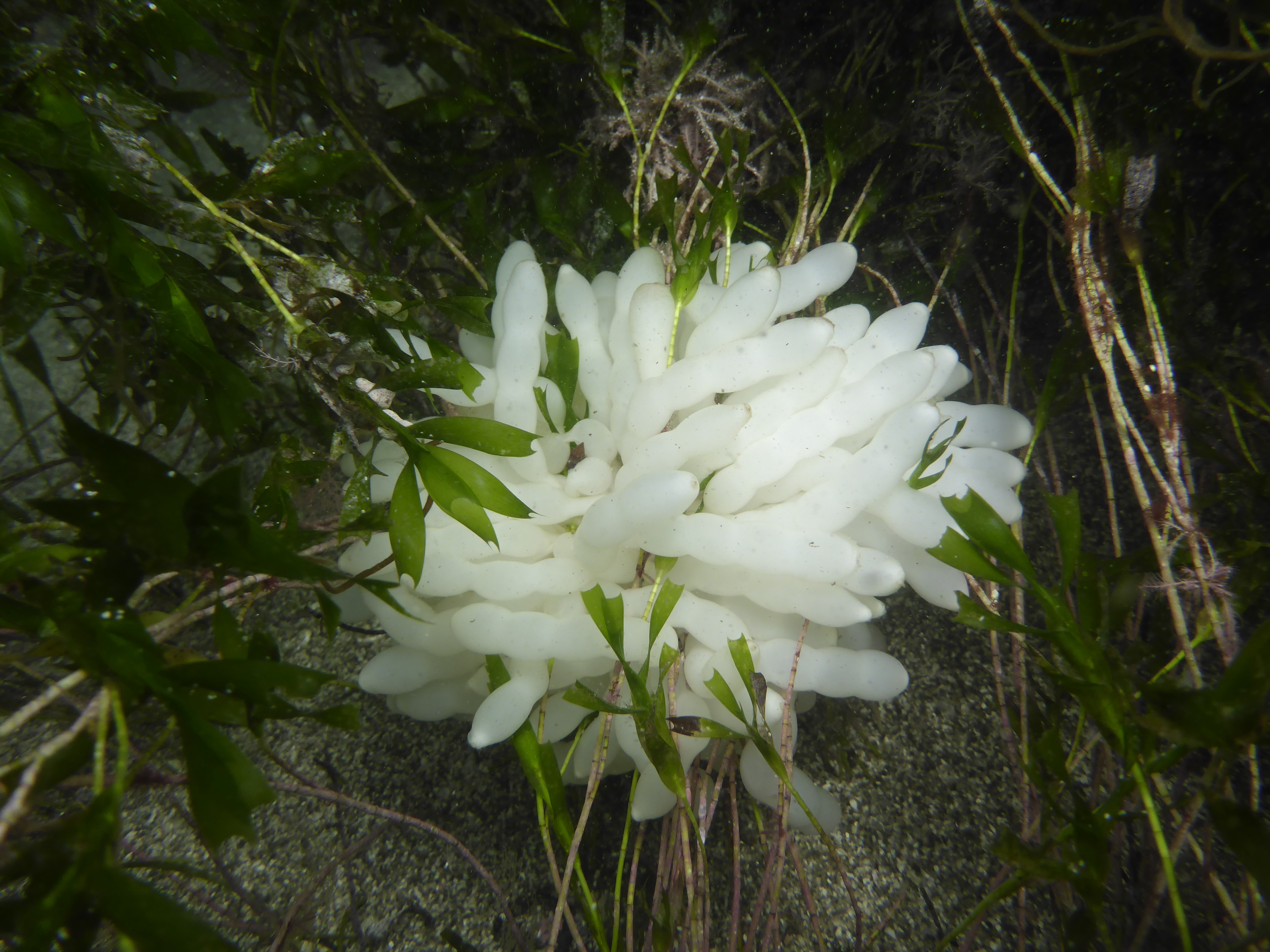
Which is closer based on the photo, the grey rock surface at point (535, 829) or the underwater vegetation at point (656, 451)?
the underwater vegetation at point (656, 451)

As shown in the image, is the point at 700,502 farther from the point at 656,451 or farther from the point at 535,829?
the point at 535,829

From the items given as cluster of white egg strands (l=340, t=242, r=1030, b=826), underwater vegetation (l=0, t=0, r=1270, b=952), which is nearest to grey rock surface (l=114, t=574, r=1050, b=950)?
underwater vegetation (l=0, t=0, r=1270, b=952)

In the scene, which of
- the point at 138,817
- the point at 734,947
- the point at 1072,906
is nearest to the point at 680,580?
the point at 734,947

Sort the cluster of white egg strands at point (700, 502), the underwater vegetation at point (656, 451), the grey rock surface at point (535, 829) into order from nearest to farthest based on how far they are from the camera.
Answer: the underwater vegetation at point (656, 451), the cluster of white egg strands at point (700, 502), the grey rock surface at point (535, 829)

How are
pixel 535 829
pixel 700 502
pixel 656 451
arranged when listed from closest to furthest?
pixel 656 451
pixel 700 502
pixel 535 829

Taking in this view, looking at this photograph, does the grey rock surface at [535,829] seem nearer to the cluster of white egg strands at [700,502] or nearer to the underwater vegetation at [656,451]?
the underwater vegetation at [656,451]

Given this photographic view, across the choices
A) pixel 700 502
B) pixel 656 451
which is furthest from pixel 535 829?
pixel 656 451

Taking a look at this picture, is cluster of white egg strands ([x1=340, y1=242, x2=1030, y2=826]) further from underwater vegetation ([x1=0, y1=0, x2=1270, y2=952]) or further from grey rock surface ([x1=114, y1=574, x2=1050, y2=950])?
grey rock surface ([x1=114, y1=574, x2=1050, y2=950])

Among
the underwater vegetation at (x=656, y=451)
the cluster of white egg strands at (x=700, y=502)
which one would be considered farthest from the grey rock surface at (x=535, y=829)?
the cluster of white egg strands at (x=700, y=502)
